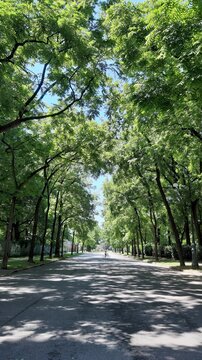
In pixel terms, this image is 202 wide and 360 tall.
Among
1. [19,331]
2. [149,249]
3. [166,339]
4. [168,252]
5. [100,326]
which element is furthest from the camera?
[149,249]

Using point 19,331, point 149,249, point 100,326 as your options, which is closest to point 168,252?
point 149,249

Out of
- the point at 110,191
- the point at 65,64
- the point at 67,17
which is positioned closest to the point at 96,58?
the point at 65,64

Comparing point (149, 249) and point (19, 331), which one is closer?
point (19, 331)

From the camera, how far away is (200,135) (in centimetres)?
1975

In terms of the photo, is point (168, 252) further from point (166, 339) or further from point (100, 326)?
point (166, 339)

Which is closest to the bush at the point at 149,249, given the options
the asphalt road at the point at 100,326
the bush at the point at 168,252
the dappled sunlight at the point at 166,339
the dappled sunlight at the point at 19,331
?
the bush at the point at 168,252

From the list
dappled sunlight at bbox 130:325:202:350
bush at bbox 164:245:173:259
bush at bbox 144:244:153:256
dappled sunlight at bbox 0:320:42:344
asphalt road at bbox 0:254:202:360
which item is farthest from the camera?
bush at bbox 144:244:153:256

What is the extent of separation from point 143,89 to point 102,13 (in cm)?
541

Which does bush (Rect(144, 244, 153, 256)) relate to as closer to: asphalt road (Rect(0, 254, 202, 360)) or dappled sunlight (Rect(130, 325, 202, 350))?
asphalt road (Rect(0, 254, 202, 360))

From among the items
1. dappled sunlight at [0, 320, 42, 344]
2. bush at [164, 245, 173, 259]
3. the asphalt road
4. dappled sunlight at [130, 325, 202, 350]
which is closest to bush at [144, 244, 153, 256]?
bush at [164, 245, 173, 259]

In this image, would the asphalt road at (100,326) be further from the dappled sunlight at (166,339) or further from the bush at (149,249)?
the bush at (149,249)

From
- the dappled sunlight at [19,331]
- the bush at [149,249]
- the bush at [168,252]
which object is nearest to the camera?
the dappled sunlight at [19,331]

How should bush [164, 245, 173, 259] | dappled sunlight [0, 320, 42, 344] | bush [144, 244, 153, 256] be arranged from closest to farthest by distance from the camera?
1. dappled sunlight [0, 320, 42, 344]
2. bush [164, 245, 173, 259]
3. bush [144, 244, 153, 256]

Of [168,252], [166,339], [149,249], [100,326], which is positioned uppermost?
[149,249]
